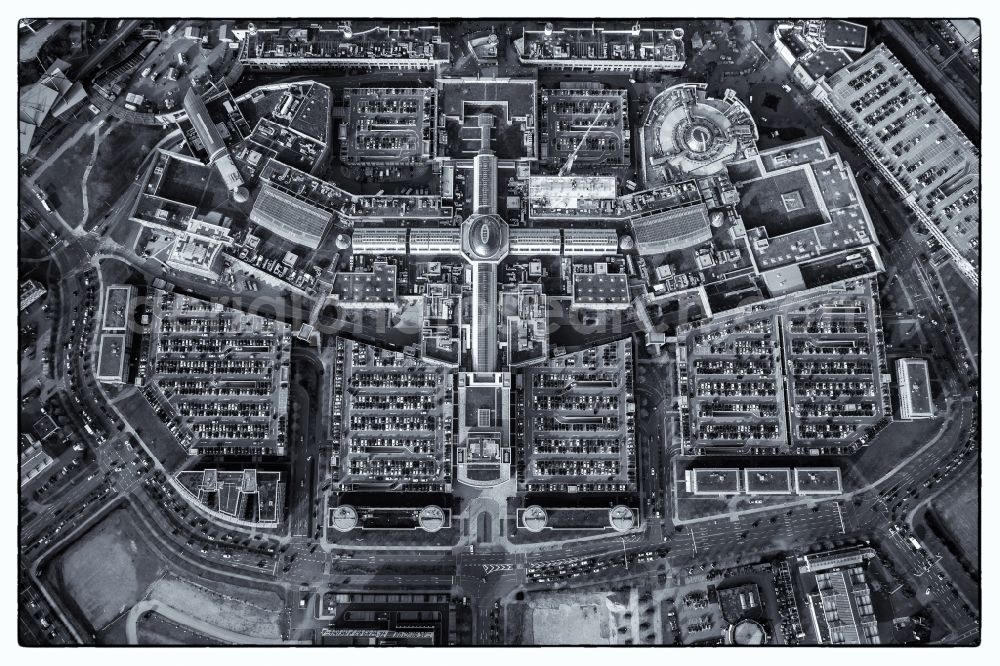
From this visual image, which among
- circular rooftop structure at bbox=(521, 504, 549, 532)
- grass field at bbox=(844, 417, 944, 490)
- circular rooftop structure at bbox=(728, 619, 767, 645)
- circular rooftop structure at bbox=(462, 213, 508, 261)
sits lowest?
circular rooftop structure at bbox=(728, 619, 767, 645)

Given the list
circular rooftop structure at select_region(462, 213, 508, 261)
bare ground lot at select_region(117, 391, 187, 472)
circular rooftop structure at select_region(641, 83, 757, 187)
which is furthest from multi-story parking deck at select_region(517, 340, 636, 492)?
bare ground lot at select_region(117, 391, 187, 472)

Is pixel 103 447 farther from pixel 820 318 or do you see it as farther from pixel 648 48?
pixel 820 318

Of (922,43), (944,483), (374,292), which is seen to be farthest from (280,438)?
(922,43)

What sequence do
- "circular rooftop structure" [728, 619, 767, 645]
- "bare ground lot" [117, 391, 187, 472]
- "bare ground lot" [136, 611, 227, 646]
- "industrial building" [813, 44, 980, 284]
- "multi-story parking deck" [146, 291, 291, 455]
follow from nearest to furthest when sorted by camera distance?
"circular rooftop structure" [728, 619, 767, 645]
"bare ground lot" [136, 611, 227, 646]
"multi-story parking deck" [146, 291, 291, 455]
"bare ground lot" [117, 391, 187, 472]
"industrial building" [813, 44, 980, 284]

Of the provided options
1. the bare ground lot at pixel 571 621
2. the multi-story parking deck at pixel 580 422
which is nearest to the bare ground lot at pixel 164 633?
the bare ground lot at pixel 571 621

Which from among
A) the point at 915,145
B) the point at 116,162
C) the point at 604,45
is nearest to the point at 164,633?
the point at 116,162

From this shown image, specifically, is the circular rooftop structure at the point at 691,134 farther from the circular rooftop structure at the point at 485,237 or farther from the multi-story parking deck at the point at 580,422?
the multi-story parking deck at the point at 580,422

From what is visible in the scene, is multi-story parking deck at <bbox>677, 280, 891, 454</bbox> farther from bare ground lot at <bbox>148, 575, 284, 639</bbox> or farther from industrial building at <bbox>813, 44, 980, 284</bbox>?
bare ground lot at <bbox>148, 575, 284, 639</bbox>
